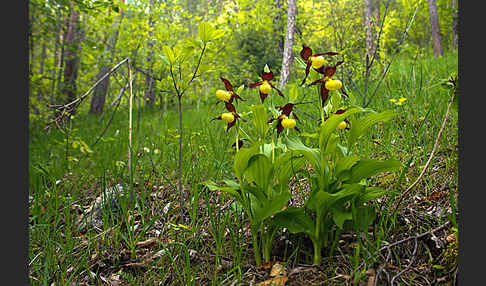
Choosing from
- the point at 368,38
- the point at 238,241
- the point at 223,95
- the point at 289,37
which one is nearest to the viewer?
the point at 223,95

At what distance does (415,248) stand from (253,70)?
848 centimetres

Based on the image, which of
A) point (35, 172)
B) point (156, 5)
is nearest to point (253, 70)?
point (156, 5)

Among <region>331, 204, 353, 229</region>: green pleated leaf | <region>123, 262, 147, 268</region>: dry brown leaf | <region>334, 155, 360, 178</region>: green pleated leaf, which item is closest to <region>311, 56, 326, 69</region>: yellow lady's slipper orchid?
<region>334, 155, 360, 178</region>: green pleated leaf

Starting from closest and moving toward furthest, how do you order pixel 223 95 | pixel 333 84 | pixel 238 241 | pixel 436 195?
pixel 333 84 → pixel 223 95 → pixel 238 241 → pixel 436 195

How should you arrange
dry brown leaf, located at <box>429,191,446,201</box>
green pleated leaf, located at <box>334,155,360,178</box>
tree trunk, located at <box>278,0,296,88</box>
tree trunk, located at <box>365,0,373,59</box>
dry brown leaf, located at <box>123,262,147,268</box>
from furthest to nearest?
tree trunk, located at <box>278,0,296,88</box>, tree trunk, located at <box>365,0,373,59</box>, dry brown leaf, located at <box>429,191,446,201</box>, dry brown leaf, located at <box>123,262,147,268</box>, green pleated leaf, located at <box>334,155,360,178</box>

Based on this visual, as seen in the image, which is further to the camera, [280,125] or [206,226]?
[206,226]

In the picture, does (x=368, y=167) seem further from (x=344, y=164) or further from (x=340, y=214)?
(x=340, y=214)

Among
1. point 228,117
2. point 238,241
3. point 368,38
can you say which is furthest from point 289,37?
point 238,241

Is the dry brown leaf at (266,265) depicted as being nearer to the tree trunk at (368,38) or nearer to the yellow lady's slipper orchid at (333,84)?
the yellow lady's slipper orchid at (333,84)

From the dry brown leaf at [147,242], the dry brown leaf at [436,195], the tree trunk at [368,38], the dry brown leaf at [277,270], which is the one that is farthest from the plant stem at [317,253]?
the tree trunk at [368,38]

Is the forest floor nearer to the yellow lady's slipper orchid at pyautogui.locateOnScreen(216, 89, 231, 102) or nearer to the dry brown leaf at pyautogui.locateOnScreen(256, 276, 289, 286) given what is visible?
the dry brown leaf at pyautogui.locateOnScreen(256, 276, 289, 286)

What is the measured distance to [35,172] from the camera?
7.48ft

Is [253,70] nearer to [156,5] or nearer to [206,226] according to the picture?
[156,5]

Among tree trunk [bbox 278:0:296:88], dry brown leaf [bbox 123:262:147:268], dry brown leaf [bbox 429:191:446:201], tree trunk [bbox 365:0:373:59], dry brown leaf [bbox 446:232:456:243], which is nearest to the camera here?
dry brown leaf [bbox 446:232:456:243]
